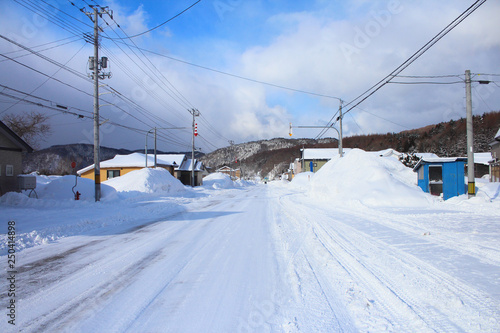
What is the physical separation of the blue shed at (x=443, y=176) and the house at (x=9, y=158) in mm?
27327

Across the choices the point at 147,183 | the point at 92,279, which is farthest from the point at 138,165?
the point at 92,279

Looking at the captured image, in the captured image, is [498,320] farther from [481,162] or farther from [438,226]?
[481,162]

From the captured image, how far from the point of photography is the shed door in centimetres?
2023

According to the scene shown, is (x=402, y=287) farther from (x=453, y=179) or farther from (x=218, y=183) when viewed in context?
(x=218, y=183)

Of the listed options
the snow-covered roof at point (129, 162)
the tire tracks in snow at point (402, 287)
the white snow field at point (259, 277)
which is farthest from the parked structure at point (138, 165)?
the tire tracks in snow at point (402, 287)

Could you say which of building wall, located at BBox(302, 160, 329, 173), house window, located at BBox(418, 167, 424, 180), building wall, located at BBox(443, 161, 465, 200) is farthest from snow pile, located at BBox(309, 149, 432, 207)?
building wall, located at BBox(302, 160, 329, 173)

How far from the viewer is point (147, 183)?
28.1 metres

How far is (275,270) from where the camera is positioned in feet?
17.0

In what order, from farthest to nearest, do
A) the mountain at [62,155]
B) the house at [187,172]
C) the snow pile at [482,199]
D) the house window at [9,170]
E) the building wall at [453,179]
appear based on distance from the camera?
the mountain at [62,155] → the house at [187,172] → the building wall at [453,179] → the house window at [9,170] → the snow pile at [482,199]

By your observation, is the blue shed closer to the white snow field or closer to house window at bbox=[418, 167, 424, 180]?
house window at bbox=[418, 167, 424, 180]

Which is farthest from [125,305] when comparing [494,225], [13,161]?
[13,161]

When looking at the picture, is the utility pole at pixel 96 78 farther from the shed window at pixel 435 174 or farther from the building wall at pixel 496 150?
the building wall at pixel 496 150

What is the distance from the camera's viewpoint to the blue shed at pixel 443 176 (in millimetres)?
18156

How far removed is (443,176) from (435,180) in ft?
5.14
